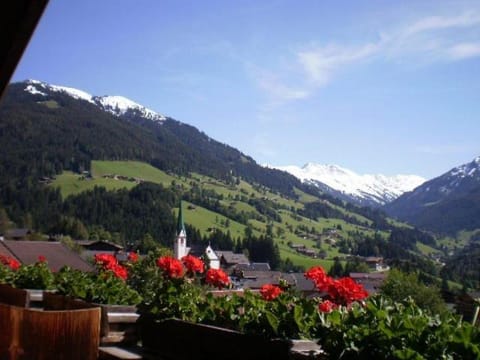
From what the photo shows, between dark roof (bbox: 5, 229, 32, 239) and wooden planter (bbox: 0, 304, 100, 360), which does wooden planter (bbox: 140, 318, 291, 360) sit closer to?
wooden planter (bbox: 0, 304, 100, 360)

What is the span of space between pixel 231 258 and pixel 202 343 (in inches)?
4390

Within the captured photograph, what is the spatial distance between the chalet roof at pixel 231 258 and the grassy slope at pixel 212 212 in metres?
14.6

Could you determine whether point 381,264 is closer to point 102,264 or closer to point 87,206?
point 87,206

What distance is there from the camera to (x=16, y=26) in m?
1.72

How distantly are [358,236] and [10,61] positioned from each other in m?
187

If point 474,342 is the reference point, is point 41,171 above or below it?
above

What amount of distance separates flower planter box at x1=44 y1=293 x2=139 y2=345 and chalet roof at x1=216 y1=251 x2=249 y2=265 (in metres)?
109

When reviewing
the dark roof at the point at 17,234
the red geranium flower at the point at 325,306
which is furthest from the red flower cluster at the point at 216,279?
the dark roof at the point at 17,234

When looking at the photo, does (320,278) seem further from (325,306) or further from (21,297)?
(21,297)

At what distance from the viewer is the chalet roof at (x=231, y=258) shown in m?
114

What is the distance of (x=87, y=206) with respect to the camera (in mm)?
128625

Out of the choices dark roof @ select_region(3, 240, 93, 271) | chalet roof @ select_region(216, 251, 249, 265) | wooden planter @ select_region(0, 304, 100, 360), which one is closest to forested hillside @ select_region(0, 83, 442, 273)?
chalet roof @ select_region(216, 251, 249, 265)

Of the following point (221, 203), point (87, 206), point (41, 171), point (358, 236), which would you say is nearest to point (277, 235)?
point (221, 203)

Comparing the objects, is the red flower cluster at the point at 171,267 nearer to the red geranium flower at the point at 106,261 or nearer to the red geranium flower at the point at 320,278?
the red geranium flower at the point at 320,278
